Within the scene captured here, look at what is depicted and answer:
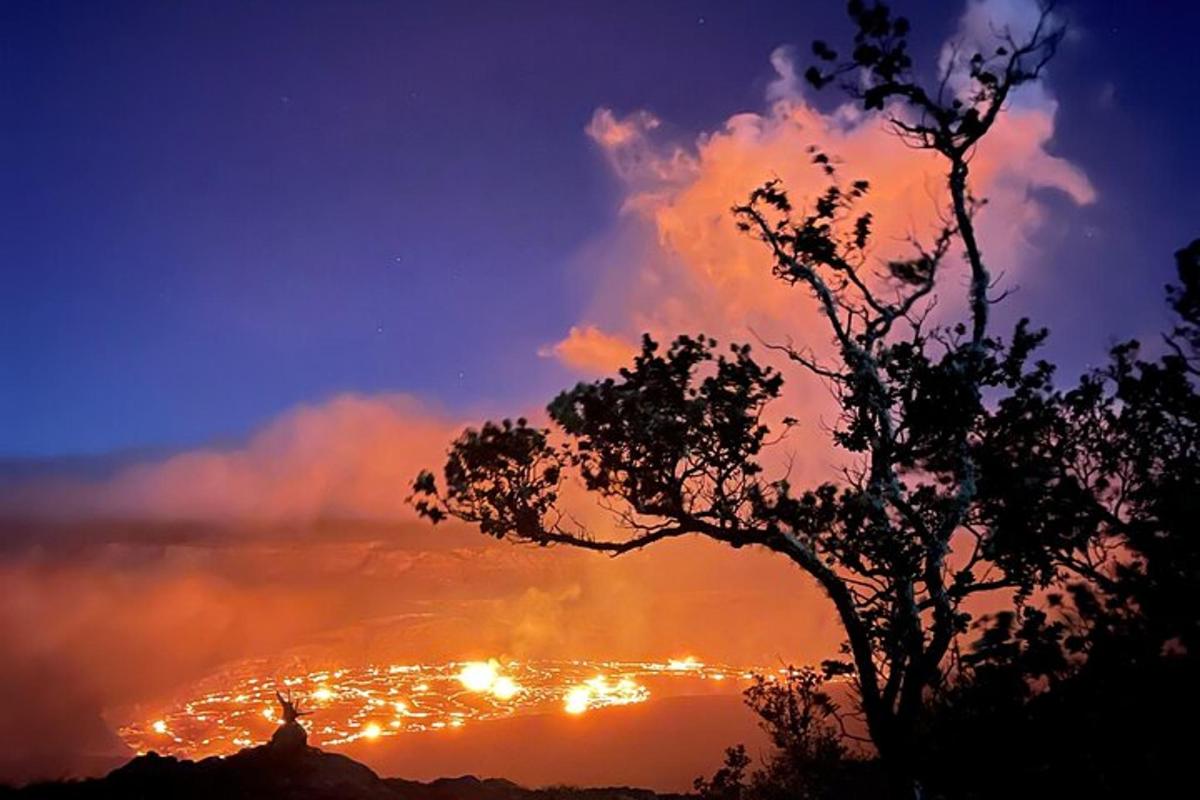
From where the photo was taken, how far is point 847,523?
18.6 meters

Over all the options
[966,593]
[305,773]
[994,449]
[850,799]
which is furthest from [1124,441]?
[305,773]

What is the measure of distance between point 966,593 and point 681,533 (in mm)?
6661

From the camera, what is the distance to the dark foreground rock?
93.2ft

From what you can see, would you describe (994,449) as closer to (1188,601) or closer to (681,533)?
(681,533)

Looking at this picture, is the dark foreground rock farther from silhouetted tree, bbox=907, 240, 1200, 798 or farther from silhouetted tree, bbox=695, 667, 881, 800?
silhouetted tree, bbox=907, 240, 1200, 798

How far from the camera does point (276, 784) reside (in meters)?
30.0

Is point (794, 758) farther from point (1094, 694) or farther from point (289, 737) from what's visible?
point (1094, 694)

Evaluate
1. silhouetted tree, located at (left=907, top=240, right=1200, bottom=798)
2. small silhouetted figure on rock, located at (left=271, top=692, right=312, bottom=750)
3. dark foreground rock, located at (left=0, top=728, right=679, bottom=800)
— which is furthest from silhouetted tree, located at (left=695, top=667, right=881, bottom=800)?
silhouetted tree, located at (left=907, top=240, right=1200, bottom=798)

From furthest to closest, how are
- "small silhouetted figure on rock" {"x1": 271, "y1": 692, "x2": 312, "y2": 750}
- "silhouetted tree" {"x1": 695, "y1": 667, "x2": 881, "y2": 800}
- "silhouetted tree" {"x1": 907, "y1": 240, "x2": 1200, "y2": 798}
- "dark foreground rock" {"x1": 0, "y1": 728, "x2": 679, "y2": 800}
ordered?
"silhouetted tree" {"x1": 695, "y1": 667, "x2": 881, "y2": 800}, "small silhouetted figure on rock" {"x1": 271, "y1": 692, "x2": 312, "y2": 750}, "dark foreground rock" {"x1": 0, "y1": 728, "x2": 679, "y2": 800}, "silhouetted tree" {"x1": 907, "y1": 240, "x2": 1200, "y2": 798}

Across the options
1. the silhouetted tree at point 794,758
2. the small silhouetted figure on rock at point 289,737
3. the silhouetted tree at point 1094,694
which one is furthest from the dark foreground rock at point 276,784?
the silhouetted tree at point 1094,694

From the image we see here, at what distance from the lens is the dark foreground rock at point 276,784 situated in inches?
1118

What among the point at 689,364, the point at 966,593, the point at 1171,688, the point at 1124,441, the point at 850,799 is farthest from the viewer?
the point at 850,799

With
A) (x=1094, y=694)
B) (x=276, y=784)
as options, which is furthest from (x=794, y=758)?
(x=1094, y=694)

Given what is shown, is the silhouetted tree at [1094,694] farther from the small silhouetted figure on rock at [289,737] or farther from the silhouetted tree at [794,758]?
the small silhouetted figure on rock at [289,737]
